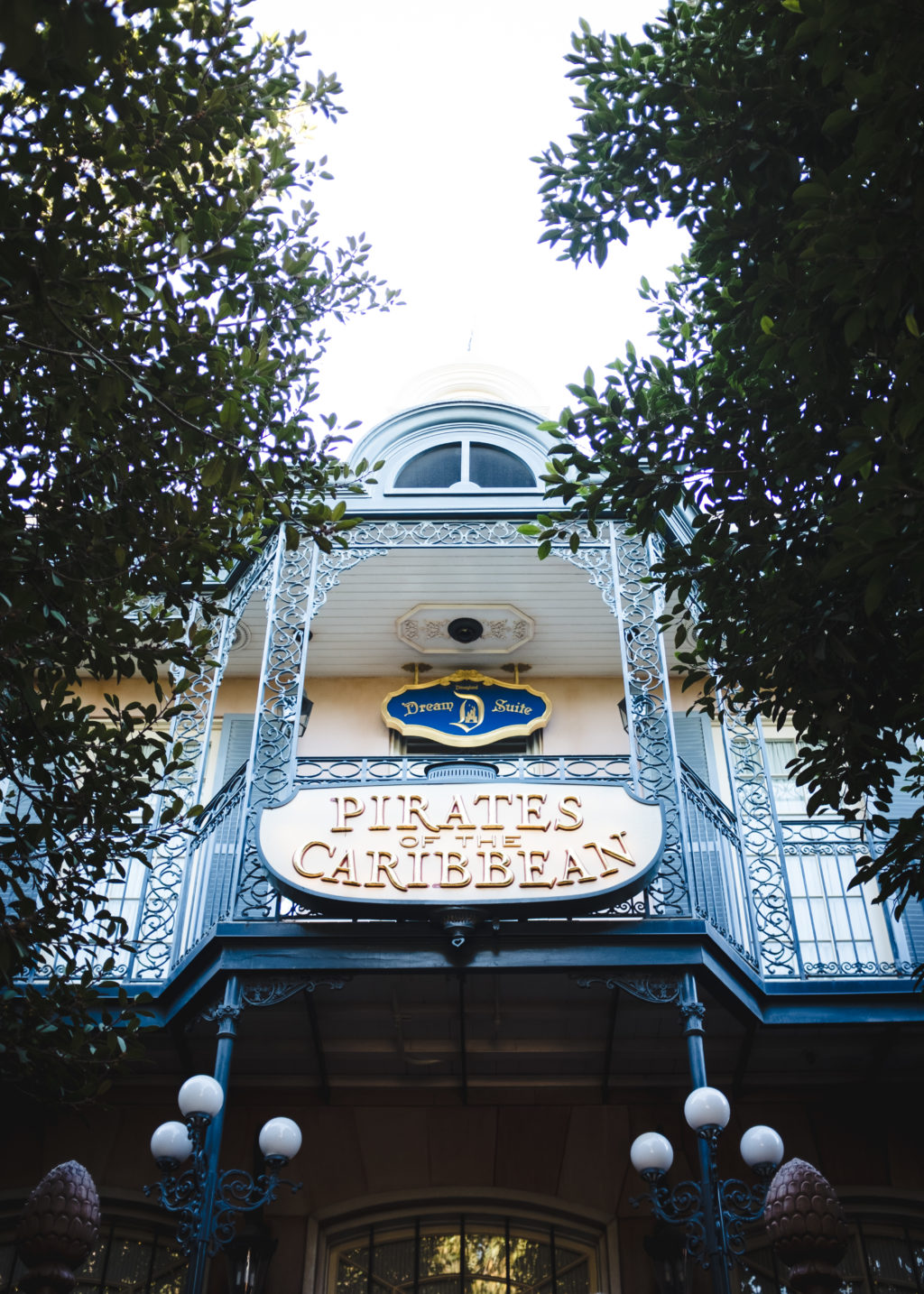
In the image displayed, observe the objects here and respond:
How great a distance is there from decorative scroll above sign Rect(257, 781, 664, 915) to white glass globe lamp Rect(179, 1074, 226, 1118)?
4.81 feet

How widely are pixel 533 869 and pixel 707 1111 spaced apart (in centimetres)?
201

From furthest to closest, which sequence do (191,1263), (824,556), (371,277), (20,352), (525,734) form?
(525,734), (371,277), (191,1263), (824,556), (20,352)

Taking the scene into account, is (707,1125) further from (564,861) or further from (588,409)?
(588,409)

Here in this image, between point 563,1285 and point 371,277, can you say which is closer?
point 371,277

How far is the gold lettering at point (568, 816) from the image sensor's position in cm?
825

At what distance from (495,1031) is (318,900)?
1971mm

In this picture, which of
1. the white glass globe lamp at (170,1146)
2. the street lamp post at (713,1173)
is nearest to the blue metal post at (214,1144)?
the white glass globe lamp at (170,1146)

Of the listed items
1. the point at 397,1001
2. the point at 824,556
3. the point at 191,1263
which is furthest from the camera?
the point at 397,1001

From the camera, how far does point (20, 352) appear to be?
15.7ft

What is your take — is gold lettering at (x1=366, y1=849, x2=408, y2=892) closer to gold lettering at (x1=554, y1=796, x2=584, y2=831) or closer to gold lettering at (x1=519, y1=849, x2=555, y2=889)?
gold lettering at (x1=519, y1=849, x2=555, y2=889)

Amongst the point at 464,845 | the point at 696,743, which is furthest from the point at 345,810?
the point at 696,743

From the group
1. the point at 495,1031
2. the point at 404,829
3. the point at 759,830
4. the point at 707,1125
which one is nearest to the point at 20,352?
the point at 404,829

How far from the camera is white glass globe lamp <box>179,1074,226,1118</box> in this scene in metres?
6.67

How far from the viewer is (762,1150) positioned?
6.41m
